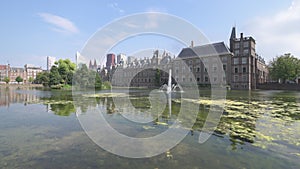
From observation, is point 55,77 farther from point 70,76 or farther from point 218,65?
point 218,65

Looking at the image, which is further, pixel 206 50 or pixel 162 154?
pixel 206 50

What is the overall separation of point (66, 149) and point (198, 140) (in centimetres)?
414

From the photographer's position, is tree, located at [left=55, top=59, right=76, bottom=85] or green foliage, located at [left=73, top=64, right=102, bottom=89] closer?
green foliage, located at [left=73, top=64, right=102, bottom=89]

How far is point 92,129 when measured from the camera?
695 centimetres

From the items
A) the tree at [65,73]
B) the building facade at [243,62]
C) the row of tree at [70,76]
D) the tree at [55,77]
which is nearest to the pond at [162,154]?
the building facade at [243,62]

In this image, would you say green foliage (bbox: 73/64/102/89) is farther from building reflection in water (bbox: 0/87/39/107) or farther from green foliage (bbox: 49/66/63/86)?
building reflection in water (bbox: 0/87/39/107)

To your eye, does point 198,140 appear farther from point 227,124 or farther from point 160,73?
point 160,73

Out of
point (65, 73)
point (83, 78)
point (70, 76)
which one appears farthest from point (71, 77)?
point (83, 78)

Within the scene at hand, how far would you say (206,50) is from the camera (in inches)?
2170

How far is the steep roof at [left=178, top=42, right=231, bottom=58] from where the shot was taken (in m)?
51.2

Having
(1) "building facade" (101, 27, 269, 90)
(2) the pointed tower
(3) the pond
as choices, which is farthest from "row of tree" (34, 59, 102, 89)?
(3) the pond

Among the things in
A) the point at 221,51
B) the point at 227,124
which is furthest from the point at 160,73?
the point at 227,124

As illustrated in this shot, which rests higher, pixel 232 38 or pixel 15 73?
pixel 232 38

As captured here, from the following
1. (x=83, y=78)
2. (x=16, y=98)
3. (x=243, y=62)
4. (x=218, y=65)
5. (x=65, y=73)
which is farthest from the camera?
(x=65, y=73)
